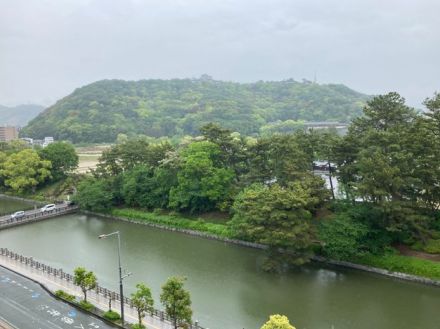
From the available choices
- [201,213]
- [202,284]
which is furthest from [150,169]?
[202,284]

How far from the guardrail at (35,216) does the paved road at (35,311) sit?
1958 centimetres

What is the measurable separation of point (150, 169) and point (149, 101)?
141 meters

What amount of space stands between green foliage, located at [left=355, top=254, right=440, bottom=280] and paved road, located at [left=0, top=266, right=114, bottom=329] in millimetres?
18280

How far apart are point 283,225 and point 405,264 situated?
8474 millimetres

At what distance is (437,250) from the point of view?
28094 mm

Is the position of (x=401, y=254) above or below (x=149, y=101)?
below

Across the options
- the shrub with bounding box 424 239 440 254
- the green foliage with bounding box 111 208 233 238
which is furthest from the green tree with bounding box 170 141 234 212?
the shrub with bounding box 424 239 440 254

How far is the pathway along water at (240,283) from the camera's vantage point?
22.8 metres

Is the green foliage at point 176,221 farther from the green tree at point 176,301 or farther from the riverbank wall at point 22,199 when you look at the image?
the green tree at point 176,301

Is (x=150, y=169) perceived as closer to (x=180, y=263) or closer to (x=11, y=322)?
(x=180, y=263)

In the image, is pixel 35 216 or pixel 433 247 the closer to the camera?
pixel 433 247

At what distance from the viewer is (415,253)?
1130 inches

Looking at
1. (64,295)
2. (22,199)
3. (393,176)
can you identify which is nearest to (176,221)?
(64,295)

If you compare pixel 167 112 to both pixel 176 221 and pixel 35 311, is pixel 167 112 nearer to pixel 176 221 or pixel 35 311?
pixel 176 221
